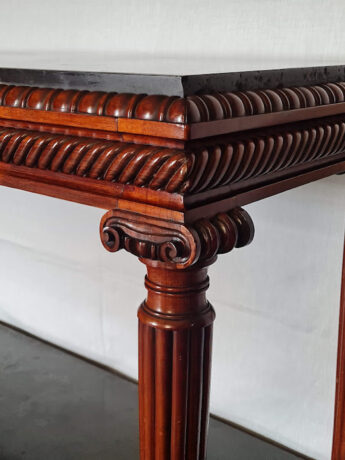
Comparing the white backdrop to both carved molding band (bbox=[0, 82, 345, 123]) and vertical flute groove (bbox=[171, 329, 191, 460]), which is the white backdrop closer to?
carved molding band (bbox=[0, 82, 345, 123])

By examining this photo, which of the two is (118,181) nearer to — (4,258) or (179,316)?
(179,316)

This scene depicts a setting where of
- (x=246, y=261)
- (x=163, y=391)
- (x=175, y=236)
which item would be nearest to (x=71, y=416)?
(x=246, y=261)

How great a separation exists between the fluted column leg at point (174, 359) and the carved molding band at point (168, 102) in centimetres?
12

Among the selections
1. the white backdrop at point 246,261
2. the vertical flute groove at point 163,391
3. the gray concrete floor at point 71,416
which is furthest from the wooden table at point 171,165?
the gray concrete floor at point 71,416

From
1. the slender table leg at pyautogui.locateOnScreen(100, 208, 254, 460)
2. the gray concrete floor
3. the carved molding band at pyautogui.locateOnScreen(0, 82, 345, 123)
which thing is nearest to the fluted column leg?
the slender table leg at pyautogui.locateOnScreen(100, 208, 254, 460)

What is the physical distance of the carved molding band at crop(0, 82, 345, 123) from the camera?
1.24ft

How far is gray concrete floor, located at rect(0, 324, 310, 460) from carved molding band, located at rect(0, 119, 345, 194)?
1.90ft

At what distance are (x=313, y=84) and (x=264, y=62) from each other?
293 millimetres

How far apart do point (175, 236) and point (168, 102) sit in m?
0.09

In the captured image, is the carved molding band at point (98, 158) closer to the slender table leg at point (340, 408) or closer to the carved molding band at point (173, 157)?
the carved molding band at point (173, 157)

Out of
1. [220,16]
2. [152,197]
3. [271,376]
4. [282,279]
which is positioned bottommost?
[271,376]

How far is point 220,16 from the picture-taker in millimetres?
833

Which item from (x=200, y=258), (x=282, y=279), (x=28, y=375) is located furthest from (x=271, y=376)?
(x=200, y=258)

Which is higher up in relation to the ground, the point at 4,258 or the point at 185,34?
the point at 185,34
